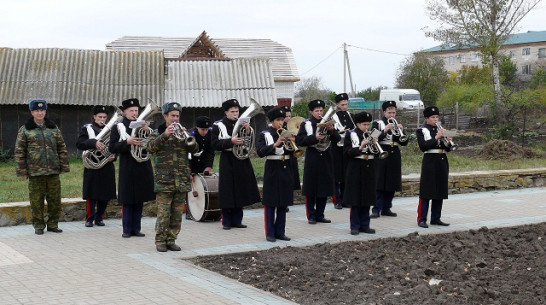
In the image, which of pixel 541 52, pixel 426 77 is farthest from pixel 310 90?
pixel 541 52

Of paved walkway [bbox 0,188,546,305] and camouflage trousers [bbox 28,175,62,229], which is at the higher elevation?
camouflage trousers [bbox 28,175,62,229]

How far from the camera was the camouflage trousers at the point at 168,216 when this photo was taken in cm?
923

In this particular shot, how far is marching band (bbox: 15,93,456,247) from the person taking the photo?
9320mm

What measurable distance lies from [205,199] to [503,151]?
45.1 ft

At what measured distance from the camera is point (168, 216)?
9.28 metres

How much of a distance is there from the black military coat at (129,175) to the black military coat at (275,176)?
5.66ft

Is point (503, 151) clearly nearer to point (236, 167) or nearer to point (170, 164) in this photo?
point (236, 167)

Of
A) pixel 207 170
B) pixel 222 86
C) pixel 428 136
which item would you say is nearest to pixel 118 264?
pixel 207 170

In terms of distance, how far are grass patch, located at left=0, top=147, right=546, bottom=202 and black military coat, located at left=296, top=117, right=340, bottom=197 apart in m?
4.04

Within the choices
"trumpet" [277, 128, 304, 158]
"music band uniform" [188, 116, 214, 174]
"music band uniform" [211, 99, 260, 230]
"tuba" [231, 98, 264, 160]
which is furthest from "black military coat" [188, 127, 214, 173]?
"trumpet" [277, 128, 304, 158]

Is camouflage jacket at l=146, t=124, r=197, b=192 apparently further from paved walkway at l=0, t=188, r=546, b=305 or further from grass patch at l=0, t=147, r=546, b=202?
grass patch at l=0, t=147, r=546, b=202

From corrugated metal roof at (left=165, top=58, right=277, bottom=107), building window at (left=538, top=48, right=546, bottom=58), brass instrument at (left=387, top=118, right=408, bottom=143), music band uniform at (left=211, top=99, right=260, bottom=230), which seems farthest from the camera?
building window at (left=538, top=48, right=546, bottom=58)

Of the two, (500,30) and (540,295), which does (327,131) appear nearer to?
(540,295)

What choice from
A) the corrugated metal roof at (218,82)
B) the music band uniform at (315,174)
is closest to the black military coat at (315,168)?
the music band uniform at (315,174)
